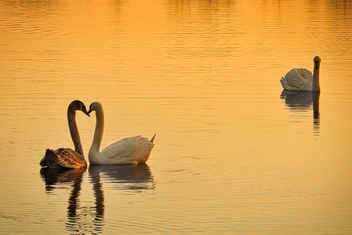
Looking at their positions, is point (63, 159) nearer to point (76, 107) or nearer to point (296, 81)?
point (76, 107)

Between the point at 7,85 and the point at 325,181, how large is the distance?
989cm

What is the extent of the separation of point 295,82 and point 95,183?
33.4 feet

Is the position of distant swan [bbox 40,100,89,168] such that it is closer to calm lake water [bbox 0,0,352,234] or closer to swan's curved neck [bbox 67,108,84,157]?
calm lake water [bbox 0,0,352,234]

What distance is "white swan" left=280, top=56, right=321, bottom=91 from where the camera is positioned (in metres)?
22.8

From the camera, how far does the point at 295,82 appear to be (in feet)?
75.5

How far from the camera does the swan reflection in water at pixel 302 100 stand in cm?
1997

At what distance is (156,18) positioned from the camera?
4275 cm

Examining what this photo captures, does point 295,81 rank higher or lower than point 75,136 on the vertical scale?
lower

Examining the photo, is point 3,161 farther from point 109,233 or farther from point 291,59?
point 291,59

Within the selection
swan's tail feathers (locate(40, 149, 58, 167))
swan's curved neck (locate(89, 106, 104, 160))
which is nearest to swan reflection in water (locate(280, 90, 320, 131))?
swan's curved neck (locate(89, 106, 104, 160))

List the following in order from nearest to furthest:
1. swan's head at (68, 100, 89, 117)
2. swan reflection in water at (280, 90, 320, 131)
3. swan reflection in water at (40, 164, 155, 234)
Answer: swan reflection in water at (40, 164, 155, 234)
swan's head at (68, 100, 89, 117)
swan reflection in water at (280, 90, 320, 131)

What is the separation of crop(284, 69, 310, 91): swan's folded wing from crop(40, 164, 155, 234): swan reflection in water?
876 centimetres

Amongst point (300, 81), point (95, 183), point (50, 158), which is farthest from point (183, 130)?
point (300, 81)

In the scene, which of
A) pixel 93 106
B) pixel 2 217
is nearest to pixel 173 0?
pixel 93 106
